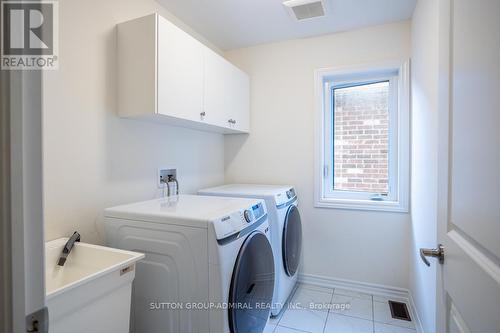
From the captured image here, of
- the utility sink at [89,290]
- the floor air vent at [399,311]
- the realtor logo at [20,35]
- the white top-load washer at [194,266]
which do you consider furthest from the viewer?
the floor air vent at [399,311]

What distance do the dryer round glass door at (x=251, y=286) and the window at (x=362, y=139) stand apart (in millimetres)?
1130

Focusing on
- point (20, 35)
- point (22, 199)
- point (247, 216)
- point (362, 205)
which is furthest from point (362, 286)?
point (20, 35)

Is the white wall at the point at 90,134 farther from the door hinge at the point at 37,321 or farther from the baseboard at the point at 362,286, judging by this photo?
the baseboard at the point at 362,286

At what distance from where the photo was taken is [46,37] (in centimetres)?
122

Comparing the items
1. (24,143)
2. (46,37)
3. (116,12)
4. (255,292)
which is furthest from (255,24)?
(24,143)

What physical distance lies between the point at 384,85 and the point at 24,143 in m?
2.66

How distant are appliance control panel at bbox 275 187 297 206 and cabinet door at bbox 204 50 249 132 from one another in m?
0.75

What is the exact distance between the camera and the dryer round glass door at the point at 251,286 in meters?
1.22

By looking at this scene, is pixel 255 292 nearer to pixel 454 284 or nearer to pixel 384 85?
pixel 454 284

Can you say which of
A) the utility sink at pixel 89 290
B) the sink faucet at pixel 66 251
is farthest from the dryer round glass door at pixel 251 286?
the sink faucet at pixel 66 251

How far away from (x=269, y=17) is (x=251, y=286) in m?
2.02

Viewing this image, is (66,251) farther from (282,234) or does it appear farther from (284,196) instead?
(284,196)

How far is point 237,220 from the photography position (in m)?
1.31

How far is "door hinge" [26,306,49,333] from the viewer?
16.8 inches
